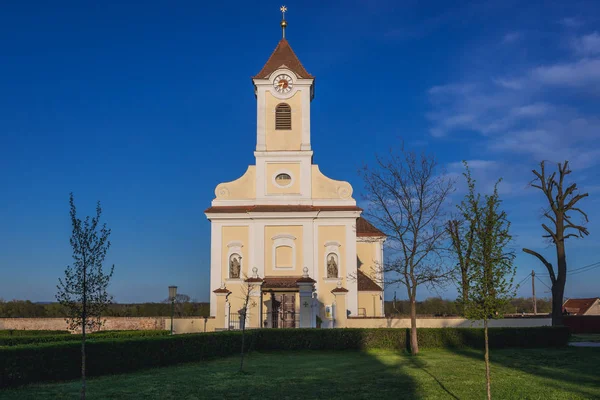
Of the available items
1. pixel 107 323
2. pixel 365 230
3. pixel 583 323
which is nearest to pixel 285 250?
pixel 365 230

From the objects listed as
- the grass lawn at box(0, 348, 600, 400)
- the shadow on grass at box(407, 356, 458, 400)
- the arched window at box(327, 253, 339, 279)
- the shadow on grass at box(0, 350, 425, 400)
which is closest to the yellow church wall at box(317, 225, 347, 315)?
the arched window at box(327, 253, 339, 279)

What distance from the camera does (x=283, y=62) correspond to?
40094 millimetres

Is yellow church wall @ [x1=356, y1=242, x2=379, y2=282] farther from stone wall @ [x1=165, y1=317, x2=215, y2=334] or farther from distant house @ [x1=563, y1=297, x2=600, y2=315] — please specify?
distant house @ [x1=563, y1=297, x2=600, y2=315]

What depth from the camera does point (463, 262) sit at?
14070mm

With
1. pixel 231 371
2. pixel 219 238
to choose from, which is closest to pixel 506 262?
pixel 231 371

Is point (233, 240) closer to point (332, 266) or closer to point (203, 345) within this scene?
point (332, 266)

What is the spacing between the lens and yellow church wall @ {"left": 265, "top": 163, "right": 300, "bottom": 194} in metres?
37.5

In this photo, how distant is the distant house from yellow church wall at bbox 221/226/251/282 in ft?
148

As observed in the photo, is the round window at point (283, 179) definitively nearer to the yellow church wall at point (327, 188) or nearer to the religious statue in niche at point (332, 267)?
the yellow church wall at point (327, 188)

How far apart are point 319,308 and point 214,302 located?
250 inches

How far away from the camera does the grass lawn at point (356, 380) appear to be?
13.9m

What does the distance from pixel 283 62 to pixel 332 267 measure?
48.2 ft

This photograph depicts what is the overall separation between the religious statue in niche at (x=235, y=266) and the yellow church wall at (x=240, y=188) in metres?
3.90

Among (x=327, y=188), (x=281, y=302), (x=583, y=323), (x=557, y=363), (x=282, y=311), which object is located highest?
(x=327, y=188)
